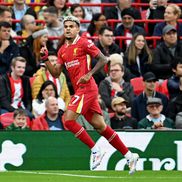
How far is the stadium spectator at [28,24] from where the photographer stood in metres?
18.1

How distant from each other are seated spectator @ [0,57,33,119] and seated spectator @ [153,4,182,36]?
3.77 m

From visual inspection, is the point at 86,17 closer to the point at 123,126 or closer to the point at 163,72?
the point at 163,72

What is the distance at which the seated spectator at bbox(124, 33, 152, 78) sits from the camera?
17.8 m

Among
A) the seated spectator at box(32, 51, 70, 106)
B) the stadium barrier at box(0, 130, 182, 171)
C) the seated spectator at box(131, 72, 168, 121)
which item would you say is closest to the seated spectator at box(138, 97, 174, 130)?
the seated spectator at box(131, 72, 168, 121)

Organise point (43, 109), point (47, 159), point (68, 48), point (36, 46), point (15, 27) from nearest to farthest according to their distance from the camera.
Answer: point (68, 48) → point (47, 159) → point (43, 109) → point (36, 46) → point (15, 27)

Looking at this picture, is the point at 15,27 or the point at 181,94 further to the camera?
the point at 15,27

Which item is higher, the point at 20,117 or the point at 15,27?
the point at 15,27

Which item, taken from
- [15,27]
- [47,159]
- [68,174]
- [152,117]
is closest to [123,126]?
[152,117]

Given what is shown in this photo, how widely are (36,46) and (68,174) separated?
15.4 ft

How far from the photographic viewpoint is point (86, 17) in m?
20.0

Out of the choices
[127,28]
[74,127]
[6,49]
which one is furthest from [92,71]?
[127,28]

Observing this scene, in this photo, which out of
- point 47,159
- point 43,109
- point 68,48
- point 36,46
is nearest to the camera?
point 68,48

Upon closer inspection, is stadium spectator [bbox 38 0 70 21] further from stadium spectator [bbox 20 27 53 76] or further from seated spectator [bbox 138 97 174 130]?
seated spectator [bbox 138 97 174 130]

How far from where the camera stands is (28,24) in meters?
18.2
